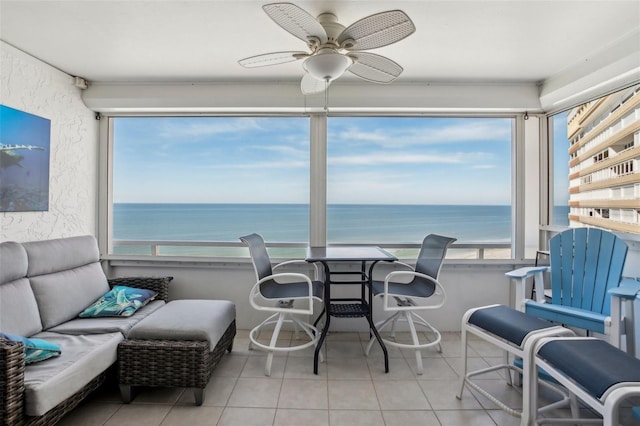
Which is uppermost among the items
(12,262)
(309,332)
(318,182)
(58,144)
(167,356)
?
(58,144)

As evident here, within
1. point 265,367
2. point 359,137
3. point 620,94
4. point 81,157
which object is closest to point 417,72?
point 359,137

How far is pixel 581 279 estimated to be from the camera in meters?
2.36

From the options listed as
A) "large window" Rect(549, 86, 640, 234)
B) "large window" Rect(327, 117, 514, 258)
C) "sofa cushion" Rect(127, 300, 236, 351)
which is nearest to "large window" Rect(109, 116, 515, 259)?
"large window" Rect(327, 117, 514, 258)

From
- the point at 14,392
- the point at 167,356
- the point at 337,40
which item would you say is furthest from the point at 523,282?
the point at 14,392

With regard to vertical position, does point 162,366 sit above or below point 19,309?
below

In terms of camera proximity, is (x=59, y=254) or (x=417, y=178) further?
(x=417, y=178)

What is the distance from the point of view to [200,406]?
2.01m

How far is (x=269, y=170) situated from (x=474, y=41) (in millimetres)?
2327

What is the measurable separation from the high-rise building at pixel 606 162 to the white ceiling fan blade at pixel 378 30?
2184 millimetres

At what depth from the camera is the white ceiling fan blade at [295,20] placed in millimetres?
1476

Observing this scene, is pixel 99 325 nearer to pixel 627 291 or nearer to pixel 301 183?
pixel 301 183

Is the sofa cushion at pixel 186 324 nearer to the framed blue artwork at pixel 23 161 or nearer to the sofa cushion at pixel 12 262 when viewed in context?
the sofa cushion at pixel 12 262

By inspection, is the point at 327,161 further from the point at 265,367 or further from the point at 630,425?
the point at 630,425

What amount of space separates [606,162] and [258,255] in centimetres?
310
